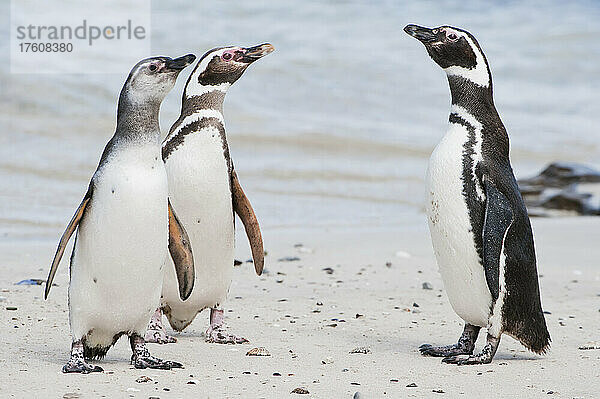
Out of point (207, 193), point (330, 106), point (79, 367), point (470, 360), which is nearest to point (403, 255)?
point (207, 193)

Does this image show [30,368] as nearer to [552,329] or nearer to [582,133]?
[552,329]

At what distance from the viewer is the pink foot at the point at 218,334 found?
4.75 meters

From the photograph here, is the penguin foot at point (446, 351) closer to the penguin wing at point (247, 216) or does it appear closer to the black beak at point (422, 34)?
the penguin wing at point (247, 216)

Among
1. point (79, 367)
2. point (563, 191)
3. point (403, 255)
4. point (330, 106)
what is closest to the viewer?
point (79, 367)

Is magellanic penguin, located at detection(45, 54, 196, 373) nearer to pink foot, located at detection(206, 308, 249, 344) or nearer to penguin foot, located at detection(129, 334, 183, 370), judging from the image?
penguin foot, located at detection(129, 334, 183, 370)

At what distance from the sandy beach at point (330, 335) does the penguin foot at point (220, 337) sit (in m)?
0.06

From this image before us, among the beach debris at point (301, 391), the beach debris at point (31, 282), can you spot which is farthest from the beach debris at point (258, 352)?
the beach debris at point (31, 282)

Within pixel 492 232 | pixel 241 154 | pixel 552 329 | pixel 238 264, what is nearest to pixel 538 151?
pixel 241 154

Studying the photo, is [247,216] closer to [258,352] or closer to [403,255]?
[258,352]

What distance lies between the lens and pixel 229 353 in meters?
4.48

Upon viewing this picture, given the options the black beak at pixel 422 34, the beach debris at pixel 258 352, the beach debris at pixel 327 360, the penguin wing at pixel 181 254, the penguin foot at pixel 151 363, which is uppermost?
the black beak at pixel 422 34

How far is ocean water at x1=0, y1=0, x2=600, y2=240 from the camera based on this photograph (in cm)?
1083

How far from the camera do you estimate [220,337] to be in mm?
4805

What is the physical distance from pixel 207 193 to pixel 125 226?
0.90 meters
